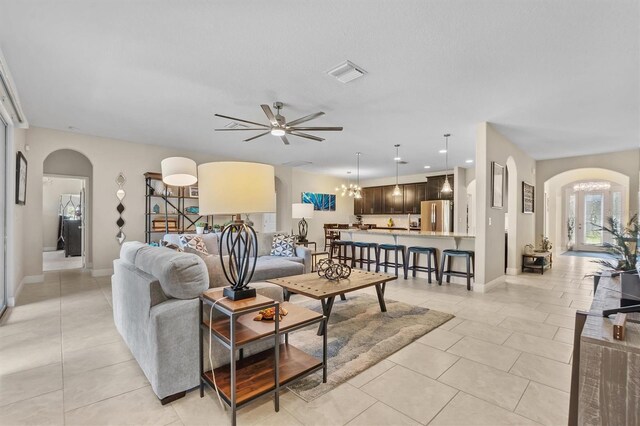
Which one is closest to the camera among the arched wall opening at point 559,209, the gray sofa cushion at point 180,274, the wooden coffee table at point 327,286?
the gray sofa cushion at point 180,274

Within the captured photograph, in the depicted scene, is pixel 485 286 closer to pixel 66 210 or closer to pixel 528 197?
pixel 528 197

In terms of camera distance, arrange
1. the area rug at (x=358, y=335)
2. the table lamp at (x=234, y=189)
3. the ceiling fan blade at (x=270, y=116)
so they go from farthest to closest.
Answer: the ceiling fan blade at (x=270, y=116)
the area rug at (x=358, y=335)
the table lamp at (x=234, y=189)

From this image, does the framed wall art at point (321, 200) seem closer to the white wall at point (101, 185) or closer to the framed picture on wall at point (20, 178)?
the white wall at point (101, 185)

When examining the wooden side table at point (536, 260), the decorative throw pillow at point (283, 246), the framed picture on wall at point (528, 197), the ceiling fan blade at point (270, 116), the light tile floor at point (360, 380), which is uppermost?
the ceiling fan blade at point (270, 116)

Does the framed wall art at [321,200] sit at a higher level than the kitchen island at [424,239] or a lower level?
higher

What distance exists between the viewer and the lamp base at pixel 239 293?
180 centimetres

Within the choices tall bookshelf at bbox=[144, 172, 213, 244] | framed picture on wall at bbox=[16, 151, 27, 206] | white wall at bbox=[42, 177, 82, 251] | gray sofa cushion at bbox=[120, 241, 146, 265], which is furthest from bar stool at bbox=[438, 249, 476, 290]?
white wall at bbox=[42, 177, 82, 251]

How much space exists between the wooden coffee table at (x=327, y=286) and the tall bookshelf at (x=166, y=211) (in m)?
3.91

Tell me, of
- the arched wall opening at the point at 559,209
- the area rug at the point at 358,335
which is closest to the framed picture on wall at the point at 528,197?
the arched wall opening at the point at 559,209

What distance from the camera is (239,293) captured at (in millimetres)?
1818

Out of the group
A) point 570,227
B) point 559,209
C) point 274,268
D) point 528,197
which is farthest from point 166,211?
point 570,227

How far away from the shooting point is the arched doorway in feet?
19.9

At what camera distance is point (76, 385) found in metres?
2.02

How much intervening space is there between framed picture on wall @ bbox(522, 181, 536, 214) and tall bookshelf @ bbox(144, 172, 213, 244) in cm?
673
